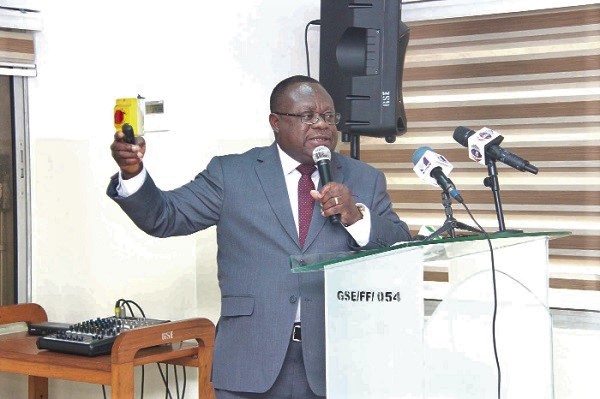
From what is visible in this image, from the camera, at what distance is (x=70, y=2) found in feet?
15.6

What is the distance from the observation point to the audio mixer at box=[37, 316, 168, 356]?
3822 mm

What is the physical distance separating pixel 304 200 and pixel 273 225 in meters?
0.13

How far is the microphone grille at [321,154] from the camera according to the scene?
266 cm

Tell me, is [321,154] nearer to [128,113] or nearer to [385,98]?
[385,98]

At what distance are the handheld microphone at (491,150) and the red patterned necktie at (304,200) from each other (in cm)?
51

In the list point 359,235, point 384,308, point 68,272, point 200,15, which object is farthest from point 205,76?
point 384,308

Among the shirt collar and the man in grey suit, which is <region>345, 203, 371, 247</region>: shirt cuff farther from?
the shirt collar

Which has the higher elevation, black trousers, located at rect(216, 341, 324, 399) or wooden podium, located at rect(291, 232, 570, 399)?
wooden podium, located at rect(291, 232, 570, 399)

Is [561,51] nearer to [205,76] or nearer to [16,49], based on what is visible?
[205,76]

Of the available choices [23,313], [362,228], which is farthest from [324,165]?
[23,313]

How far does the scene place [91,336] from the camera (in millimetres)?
3896

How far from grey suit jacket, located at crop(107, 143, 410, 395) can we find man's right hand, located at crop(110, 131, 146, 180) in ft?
0.24

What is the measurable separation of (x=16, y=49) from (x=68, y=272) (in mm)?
1094

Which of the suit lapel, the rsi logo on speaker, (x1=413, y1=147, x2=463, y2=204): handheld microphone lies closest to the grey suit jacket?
the suit lapel
